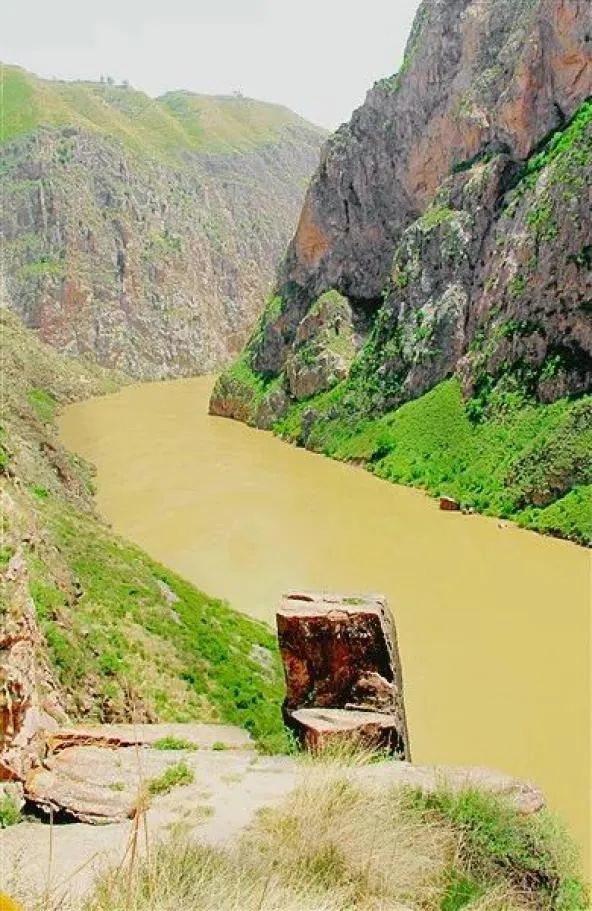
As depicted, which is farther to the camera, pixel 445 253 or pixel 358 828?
pixel 445 253

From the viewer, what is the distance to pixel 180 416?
6888cm

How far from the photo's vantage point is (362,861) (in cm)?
638

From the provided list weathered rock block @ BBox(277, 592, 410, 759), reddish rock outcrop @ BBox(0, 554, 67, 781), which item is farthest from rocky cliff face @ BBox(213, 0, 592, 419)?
reddish rock outcrop @ BBox(0, 554, 67, 781)

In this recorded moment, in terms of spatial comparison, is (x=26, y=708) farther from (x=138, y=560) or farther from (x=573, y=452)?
(x=573, y=452)

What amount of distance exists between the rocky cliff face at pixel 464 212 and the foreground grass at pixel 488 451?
5.45 ft

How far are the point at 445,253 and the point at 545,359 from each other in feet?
38.3

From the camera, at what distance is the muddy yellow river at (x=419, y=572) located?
1778cm

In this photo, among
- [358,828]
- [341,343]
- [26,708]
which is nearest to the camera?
[358,828]

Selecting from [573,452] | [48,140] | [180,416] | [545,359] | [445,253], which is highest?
[48,140]

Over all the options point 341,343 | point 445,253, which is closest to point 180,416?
point 341,343

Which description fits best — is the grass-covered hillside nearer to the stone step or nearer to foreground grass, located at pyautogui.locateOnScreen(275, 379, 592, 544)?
the stone step

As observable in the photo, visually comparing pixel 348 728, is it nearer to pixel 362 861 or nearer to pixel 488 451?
pixel 362 861

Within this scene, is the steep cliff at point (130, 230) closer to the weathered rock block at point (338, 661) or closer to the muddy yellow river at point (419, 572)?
the muddy yellow river at point (419, 572)

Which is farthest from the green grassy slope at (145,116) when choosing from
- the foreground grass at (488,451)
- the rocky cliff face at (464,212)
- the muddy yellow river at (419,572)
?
the foreground grass at (488,451)
